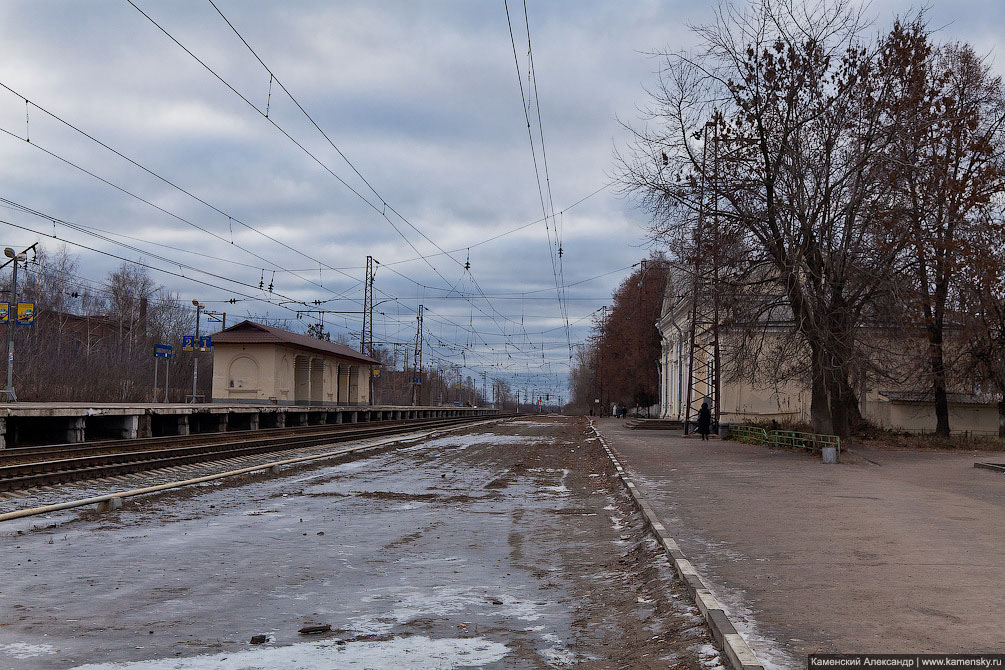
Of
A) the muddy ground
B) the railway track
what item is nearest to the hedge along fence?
the muddy ground

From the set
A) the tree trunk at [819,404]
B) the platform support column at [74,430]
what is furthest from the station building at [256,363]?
the tree trunk at [819,404]

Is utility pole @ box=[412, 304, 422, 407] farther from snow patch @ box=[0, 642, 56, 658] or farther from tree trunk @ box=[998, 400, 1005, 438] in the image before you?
snow patch @ box=[0, 642, 56, 658]

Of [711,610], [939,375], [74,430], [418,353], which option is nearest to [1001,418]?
[939,375]

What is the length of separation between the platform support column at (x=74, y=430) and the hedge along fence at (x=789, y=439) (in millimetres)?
20520

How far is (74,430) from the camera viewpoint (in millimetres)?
Answer: 24734

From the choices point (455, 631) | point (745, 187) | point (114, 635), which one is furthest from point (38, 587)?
point (745, 187)

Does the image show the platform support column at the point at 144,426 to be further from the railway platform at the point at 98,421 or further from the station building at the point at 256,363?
the station building at the point at 256,363

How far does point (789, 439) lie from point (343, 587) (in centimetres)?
2265

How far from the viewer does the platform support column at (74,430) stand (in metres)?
24.6

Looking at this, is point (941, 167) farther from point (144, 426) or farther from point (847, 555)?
point (144, 426)

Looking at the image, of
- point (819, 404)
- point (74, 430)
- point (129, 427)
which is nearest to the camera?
point (74, 430)

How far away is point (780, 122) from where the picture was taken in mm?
24328

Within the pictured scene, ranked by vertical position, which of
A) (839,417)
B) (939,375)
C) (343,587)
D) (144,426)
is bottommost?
(343,587)

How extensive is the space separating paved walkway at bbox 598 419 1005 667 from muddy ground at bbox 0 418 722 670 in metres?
0.57
